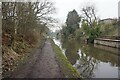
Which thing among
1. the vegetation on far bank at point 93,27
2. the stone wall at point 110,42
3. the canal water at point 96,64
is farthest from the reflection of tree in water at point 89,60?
the vegetation on far bank at point 93,27

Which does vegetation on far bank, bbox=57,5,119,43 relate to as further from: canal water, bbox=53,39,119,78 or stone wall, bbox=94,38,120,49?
canal water, bbox=53,39,119,78

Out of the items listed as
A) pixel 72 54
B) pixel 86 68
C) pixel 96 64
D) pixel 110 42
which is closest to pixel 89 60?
pixel 96 64

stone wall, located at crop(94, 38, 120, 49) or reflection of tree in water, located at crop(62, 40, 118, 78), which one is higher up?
stone wall, located at crop(94, 38, 120, 49)

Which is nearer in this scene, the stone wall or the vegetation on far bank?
the stone wall

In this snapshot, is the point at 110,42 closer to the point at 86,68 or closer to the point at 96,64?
the point at 96,64

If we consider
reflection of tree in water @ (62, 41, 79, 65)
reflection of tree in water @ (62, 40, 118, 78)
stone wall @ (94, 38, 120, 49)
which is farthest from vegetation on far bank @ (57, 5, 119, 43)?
reflection of tree in water @ (62, 40, 118, 78)

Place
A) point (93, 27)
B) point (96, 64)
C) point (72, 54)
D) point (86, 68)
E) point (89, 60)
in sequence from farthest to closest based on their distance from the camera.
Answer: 1. point (93, 27)
2. point (72, 54)
3. point (89, 60)
4. point (96, 64)
5. point (86, 68)

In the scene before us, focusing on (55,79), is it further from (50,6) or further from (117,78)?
(50,6)

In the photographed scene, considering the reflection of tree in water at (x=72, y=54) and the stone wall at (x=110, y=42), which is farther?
the stone wall at (x=110, y=42)

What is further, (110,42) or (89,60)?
(110,42)

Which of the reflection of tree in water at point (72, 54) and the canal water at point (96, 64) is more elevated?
the reflection of tree in water at point (72, 54)

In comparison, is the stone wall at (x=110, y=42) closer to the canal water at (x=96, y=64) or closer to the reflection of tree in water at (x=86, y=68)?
the canal water at (x=96, y=64)

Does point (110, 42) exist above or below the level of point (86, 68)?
above

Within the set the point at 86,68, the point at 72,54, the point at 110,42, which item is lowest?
the point at 86,68
